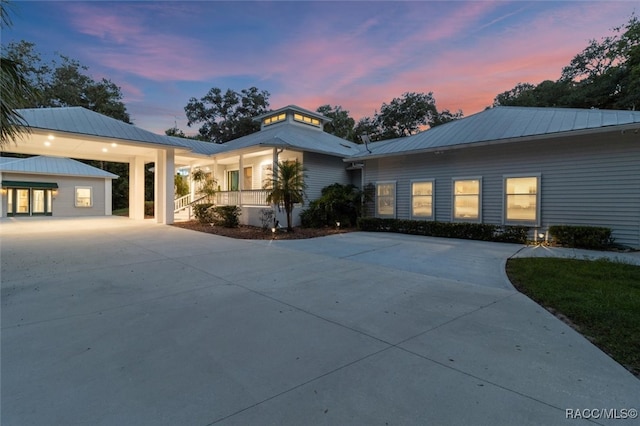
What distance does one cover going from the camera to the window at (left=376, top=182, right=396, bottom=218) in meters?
14.6

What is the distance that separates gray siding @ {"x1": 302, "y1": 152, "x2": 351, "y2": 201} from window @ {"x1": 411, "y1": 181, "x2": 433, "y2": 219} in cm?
518

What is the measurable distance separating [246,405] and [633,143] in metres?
12.3

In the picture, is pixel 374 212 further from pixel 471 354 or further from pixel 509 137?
pixel 471 354

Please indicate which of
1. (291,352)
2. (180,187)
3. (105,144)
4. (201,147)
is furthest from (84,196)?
(291,352)

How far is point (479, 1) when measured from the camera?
1039cm

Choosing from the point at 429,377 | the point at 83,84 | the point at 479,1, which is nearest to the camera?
the point at 429,377

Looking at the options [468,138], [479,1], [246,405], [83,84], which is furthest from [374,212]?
[83,84]

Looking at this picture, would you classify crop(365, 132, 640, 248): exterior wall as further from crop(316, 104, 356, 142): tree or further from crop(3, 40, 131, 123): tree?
crop(3, 40, 131, 123): tree

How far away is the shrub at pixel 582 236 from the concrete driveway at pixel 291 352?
5.31 m

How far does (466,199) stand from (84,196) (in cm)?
2712

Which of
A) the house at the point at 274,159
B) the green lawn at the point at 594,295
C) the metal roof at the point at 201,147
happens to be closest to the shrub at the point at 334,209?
the house at the point at 274,159

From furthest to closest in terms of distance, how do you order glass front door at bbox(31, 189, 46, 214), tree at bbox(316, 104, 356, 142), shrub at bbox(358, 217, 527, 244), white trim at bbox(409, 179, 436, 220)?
A: tree at bbox(316, 104, 356, 142)
glass front door at bbox(31, 189, 46, 214)
white trim at bbox(409, 179, 436, 220)
shrub at bbox(358, 217, 527, 244)

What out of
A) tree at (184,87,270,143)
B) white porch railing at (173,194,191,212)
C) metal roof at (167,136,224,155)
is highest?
tree at (184,87,270,143)

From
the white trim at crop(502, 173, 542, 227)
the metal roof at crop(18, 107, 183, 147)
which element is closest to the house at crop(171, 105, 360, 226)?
the metal roof at crop(18, 107, 183, 147)
